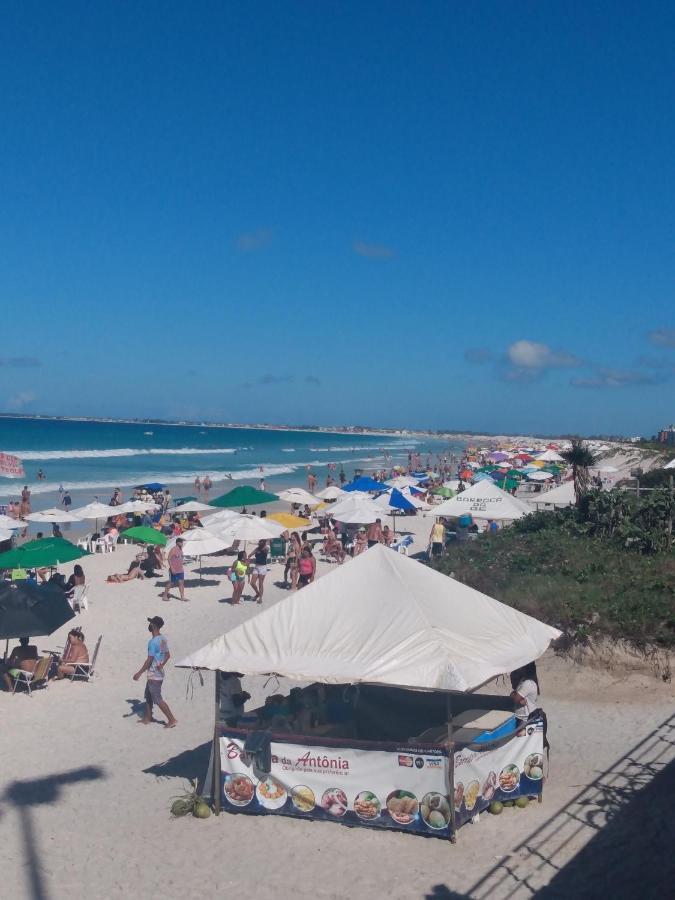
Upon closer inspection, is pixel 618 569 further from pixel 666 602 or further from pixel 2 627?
pixel 2 627

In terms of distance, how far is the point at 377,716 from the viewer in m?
8.16

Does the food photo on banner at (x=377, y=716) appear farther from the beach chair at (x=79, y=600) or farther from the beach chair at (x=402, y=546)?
the beach chair at (x=402, y=546)

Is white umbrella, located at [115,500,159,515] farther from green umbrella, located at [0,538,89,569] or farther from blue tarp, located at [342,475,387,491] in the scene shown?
green umbrella, located at [0,538,89,569]

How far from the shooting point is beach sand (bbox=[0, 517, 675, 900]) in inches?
243

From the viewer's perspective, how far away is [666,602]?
417 inches

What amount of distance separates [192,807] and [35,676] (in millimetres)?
4603

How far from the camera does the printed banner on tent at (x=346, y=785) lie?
6734mm

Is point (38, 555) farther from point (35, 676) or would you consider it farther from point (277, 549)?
point (277, 549)

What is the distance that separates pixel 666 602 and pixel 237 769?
20.1 ft

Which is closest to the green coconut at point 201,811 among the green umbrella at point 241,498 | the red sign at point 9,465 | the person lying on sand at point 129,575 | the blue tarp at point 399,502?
the person lying on sand at point 129,575

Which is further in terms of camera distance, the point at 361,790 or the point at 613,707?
the point at 613,707

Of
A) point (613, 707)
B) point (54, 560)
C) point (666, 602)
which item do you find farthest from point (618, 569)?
point (54, 560)

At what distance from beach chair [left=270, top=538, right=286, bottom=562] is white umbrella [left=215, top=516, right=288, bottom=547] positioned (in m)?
2.20

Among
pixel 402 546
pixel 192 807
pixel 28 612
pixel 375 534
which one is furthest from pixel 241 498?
pixel 192 807
